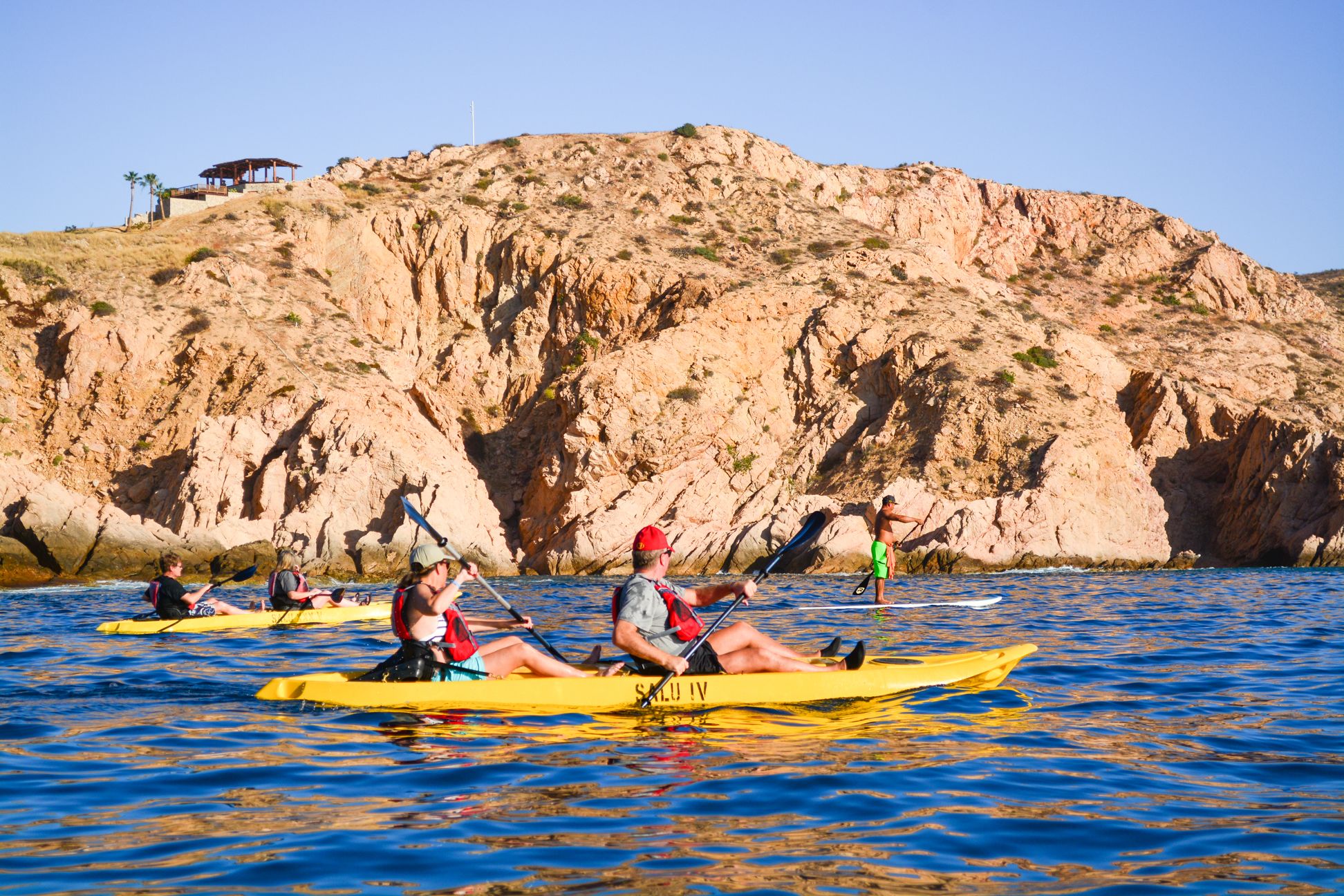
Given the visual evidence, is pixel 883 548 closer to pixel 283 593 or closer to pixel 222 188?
pixel 283 593

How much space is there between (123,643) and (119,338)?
90.8ft

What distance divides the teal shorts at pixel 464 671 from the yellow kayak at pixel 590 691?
0.63 feet

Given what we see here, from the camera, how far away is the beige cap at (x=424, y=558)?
9.34 meters

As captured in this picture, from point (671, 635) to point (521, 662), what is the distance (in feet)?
4.09

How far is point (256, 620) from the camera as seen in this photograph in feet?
56.3

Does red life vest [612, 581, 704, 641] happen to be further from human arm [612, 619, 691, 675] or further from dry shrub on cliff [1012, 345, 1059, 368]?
dry shrub on cliff [1012, 345, 1059, 368]

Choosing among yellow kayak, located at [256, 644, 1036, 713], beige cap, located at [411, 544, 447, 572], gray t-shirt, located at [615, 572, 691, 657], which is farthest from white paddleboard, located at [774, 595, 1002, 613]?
beige cap, located at [411, 544, 447, 572]

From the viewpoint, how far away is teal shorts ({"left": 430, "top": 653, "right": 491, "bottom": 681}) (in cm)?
938

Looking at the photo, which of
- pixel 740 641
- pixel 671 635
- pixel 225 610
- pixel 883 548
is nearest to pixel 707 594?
pixel 740 641

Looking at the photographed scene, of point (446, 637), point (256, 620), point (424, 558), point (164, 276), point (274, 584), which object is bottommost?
point (256, 620)

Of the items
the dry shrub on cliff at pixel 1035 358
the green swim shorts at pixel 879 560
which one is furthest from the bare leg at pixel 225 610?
the dry shrub on cliff at pixel 1035 358

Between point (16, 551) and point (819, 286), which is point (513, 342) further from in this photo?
point (16, 551)

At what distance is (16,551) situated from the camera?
95.1 ft

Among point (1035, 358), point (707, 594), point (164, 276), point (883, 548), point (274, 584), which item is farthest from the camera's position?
point (164, 276)
